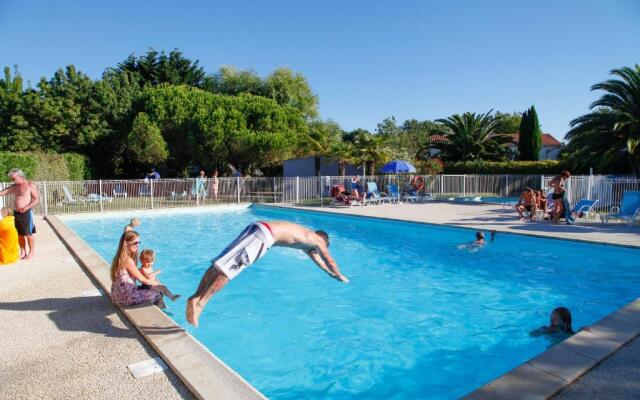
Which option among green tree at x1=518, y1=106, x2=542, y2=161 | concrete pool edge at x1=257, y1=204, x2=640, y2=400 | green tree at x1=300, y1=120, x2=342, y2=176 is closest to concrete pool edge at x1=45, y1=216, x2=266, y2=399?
concrete pool edge at x1=257, y1=204, x2=640, y2=400

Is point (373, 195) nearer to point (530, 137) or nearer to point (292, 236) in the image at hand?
point (292, 236)

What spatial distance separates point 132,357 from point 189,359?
58 cm

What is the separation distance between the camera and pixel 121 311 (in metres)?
4.84

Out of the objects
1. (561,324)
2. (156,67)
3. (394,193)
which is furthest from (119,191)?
(156,67)

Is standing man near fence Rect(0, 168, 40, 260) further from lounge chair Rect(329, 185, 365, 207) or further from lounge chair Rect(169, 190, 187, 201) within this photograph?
lounge chair Rect(329, 185, 365, 207)

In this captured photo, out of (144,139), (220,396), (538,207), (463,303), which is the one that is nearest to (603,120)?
(538,207)

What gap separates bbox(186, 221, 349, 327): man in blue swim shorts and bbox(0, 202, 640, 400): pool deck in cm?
45

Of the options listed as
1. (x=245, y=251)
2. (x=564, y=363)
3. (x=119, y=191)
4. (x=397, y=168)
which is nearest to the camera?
(x=564, y=363)

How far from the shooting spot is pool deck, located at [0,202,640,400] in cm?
308

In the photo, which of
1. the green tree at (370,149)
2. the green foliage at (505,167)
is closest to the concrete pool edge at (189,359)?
the green tree at (370,149)

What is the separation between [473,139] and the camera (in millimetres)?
31016

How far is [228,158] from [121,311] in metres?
24.0

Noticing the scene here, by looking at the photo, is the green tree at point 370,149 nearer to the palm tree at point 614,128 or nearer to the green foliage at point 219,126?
the green foliage at point 219,126

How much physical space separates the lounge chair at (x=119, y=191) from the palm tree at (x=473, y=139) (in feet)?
74.8
